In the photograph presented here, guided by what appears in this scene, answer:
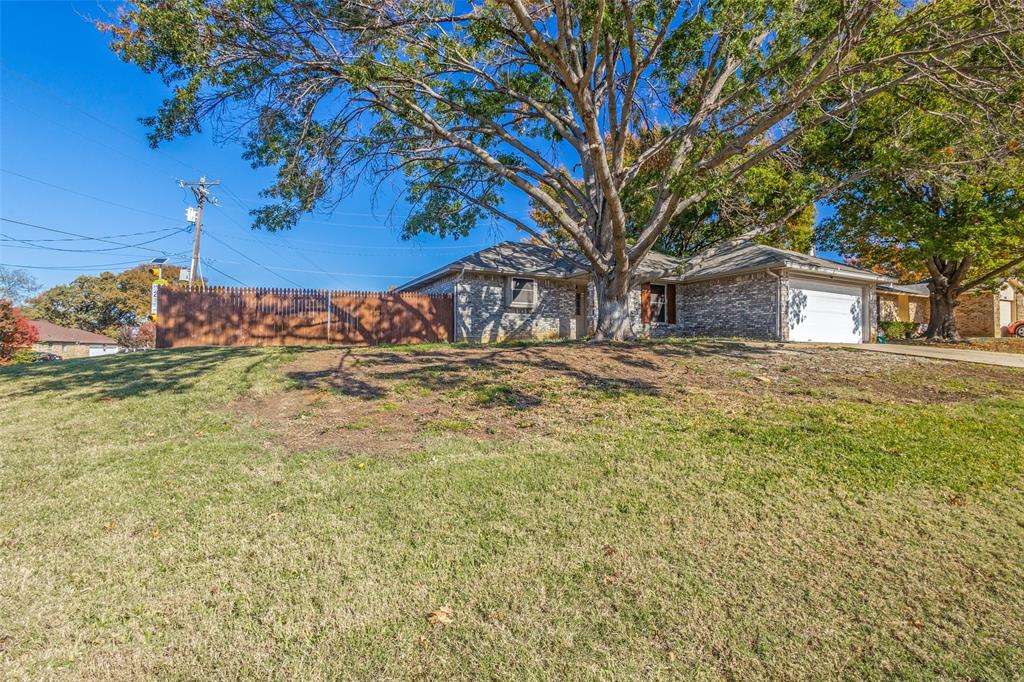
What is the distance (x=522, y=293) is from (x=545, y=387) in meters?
11.6

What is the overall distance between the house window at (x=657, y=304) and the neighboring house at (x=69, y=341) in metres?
34.8

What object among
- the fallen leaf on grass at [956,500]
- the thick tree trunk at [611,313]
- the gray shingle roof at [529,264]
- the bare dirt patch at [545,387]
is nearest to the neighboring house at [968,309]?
the gray shingle roof at [529,264]

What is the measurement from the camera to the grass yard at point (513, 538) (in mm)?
2270

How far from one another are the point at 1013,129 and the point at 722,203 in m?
4.86

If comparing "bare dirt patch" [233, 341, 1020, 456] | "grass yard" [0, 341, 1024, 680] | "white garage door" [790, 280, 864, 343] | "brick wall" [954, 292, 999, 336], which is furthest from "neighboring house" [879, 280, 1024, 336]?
"grass yard" [0, 341, 1024, 680]

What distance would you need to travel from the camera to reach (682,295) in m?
19.6

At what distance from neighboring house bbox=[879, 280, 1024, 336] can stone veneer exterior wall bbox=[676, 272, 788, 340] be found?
14009 millimetres

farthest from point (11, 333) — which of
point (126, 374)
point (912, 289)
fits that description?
point (912, 289)

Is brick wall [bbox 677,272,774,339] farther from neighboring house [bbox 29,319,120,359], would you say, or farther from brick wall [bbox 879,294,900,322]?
neighboring house [bbox 29,319,120,359]

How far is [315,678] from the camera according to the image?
6.91 feet

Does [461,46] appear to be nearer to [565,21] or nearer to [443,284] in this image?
[565,21]

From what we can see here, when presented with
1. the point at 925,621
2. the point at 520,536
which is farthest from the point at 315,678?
the point at 925,621

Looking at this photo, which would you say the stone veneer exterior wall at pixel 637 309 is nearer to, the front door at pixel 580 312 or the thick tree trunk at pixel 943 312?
the front door at pixel 580 312

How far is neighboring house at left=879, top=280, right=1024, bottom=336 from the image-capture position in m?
26.0
